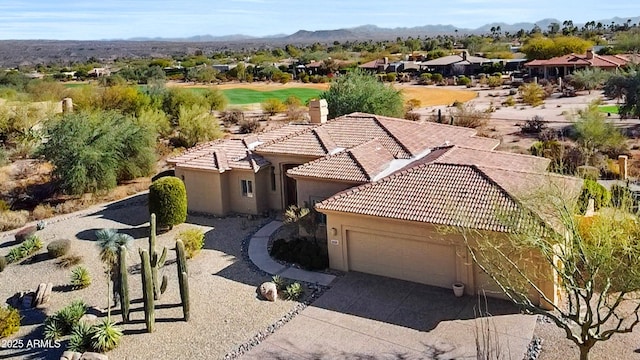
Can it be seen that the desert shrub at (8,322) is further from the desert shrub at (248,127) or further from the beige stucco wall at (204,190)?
the desert shrub at (248,127)

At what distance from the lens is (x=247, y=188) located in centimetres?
3012

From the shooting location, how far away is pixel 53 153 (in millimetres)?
35188

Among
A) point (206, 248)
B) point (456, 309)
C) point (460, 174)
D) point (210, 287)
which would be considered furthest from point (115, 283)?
point (460, 174)

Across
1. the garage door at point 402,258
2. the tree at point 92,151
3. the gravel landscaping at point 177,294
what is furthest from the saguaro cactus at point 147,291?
the tree at point 92,151

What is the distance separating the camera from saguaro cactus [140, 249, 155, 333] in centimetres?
1756

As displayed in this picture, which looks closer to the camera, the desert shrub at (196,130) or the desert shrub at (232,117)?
the desert shrub at (196,130)

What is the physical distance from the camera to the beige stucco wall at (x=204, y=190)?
30234mm

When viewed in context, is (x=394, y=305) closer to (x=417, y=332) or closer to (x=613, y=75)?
(x=417, y=332)

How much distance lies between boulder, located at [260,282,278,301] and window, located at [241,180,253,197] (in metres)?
9.78

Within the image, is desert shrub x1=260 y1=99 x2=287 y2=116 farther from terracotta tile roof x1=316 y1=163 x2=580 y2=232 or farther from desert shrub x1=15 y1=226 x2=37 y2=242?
terracotta tile roof x1=316 y1=163 x2=580 y2=232

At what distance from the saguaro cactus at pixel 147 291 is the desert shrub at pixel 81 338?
5.29ft

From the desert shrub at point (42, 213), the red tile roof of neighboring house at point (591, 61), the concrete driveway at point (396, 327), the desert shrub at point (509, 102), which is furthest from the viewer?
the red tile roof of neighboring house at point (591, 61)

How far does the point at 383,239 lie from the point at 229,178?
1170cm

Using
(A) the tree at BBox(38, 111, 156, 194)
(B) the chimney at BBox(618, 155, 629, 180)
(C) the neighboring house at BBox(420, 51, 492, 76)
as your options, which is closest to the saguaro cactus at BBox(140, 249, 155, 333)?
(A) the tree at BBox(38, 111, 156, 194)
